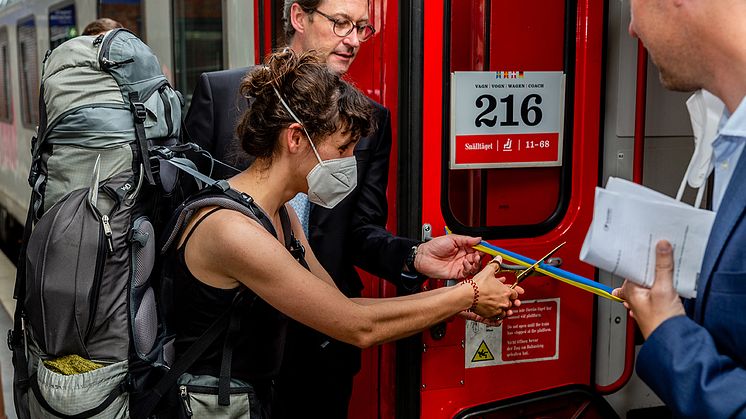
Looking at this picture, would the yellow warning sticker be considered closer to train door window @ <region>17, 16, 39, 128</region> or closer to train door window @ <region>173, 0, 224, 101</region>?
train door window @ <region>173, 0, 224, 101</region>

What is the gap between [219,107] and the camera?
99.7 inches

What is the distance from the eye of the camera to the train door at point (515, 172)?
2572mm

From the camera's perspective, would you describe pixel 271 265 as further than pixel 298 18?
No

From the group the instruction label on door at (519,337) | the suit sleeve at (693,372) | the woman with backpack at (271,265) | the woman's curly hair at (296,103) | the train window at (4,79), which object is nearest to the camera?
the suit sleeve at (693,372)

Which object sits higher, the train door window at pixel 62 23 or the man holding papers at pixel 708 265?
the train door window at pixel 62 23

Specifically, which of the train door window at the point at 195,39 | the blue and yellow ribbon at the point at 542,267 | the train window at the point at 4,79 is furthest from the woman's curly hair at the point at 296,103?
the train window at the point at 4,79

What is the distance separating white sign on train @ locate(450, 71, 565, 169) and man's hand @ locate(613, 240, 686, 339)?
1.14 m

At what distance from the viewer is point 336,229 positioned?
8.71 ft

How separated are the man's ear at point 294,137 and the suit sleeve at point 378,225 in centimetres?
51

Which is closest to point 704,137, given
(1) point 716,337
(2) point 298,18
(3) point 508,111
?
(1) point 716,337

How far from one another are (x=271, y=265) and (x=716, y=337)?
93 centimetres

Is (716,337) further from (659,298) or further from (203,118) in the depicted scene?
(203,118)

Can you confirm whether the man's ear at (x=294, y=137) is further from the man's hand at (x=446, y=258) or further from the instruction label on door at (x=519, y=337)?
the instruction label on door at (x=519, y=337)

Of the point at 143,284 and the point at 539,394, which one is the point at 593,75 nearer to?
the point at 539,394
